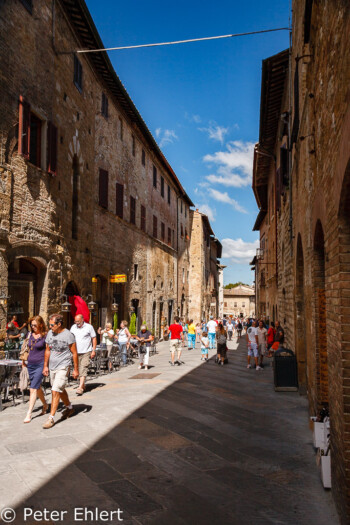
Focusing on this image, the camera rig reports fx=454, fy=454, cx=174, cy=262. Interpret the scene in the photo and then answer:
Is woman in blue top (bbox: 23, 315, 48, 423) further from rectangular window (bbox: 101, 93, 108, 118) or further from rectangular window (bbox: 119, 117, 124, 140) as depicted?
rectangular window (bbox: 119, 117, 124, 140)

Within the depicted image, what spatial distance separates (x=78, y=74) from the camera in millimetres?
14664

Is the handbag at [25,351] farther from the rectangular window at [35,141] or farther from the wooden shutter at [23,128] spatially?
the rectangular window at [35,141]

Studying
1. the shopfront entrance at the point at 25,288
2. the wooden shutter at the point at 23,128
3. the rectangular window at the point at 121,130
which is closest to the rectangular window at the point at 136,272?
the rectangular window at the point at 121,130

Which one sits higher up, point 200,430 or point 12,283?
point 12,283

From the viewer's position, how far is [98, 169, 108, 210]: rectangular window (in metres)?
16.9

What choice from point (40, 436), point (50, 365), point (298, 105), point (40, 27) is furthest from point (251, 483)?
point (40, 27)

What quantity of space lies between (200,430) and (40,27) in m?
10.6

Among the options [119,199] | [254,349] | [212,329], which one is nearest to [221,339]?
[254,349]

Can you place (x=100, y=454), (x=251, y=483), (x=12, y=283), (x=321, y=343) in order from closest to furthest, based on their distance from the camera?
(x=251, y=483) → (x=100, y=454) → (x=321, y=343) → (x=12, y=283)

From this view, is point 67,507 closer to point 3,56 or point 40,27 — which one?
point 3,56

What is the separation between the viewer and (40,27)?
38.3 feet

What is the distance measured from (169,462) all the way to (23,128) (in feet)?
26.9

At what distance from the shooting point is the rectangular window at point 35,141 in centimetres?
1179

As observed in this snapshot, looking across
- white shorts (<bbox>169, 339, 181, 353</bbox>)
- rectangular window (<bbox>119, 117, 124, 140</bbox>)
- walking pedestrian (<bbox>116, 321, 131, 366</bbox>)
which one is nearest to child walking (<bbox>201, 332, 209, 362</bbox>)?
white shorts (<bbox>169, 339, 181, 353</bbox>)
